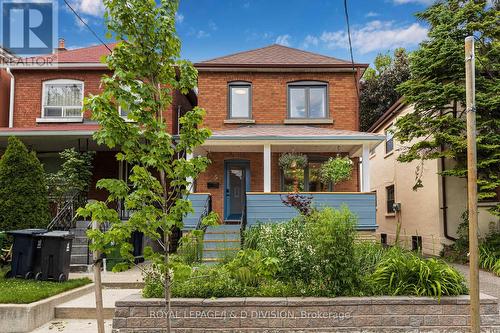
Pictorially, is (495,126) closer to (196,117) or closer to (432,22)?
(432,22)

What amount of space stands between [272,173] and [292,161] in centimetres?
139

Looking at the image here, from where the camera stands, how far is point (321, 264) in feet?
19.2

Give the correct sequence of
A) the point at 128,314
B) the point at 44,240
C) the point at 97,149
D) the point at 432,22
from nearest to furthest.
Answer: the point at 128,314 → the point at 44,240 → the point at 432,22 → the point at 97,149

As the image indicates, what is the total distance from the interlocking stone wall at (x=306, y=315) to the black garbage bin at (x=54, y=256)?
9.93 feet

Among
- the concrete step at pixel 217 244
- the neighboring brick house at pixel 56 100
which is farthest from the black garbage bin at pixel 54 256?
the neighboring brick house at pixel 56 100

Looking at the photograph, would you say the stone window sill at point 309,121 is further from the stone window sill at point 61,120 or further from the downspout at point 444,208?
the stone window sill at point 61,120

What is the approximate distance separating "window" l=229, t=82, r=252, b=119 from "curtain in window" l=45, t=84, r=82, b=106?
586 centimetres

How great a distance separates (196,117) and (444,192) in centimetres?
1129

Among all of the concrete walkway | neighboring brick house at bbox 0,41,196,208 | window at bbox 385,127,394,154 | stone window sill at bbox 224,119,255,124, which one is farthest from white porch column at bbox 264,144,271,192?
window at bbox 385,127,394,154

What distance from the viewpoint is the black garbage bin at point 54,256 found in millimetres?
7953

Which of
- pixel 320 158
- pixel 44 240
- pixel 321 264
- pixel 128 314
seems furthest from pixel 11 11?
pixel 321 264

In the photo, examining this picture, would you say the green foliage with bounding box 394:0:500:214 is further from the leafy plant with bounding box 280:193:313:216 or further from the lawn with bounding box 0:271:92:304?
the lawn with bounding box 0:271:92:304

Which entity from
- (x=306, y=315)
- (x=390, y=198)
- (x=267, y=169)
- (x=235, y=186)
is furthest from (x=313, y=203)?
(x=390, y=198)

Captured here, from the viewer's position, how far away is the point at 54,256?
26.4ft
